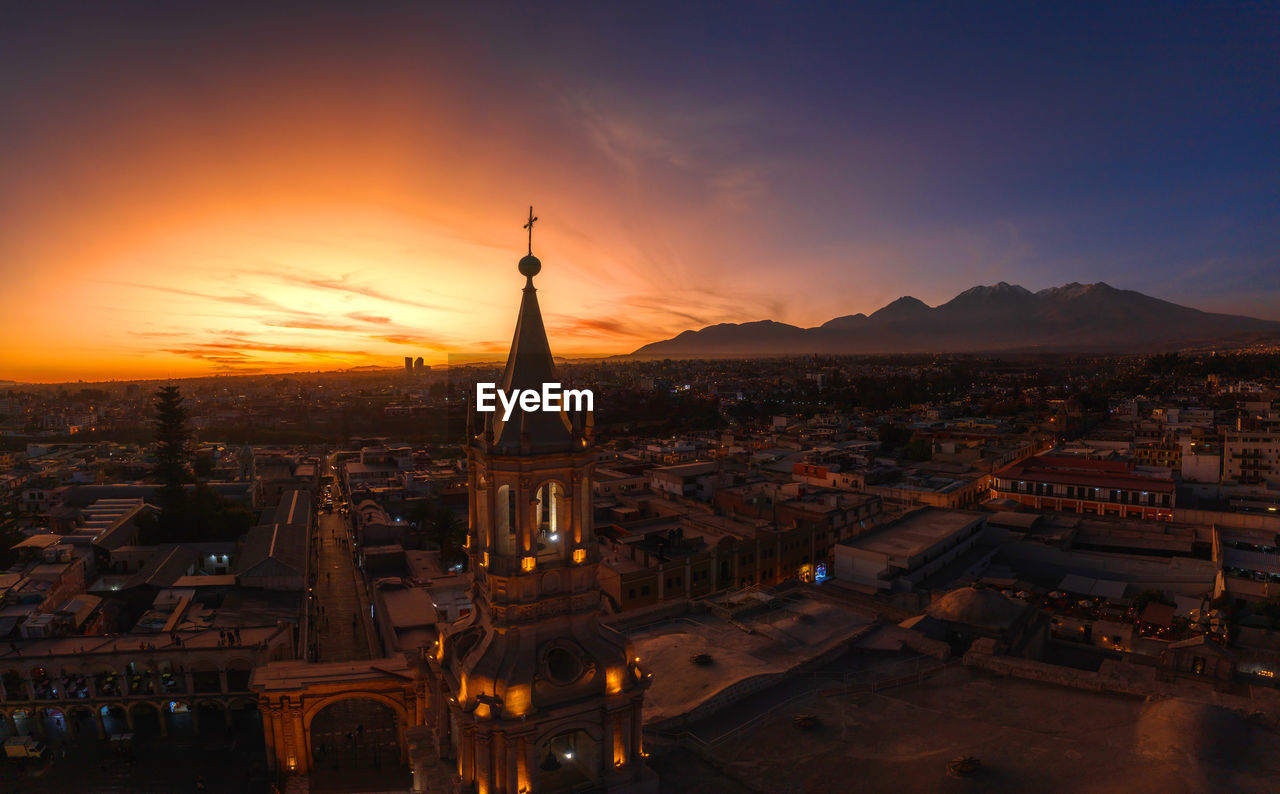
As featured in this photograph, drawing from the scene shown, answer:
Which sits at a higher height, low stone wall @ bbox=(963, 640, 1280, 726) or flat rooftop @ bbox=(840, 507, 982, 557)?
low stone wall @ bbox=(963, 640, 1280, 726)

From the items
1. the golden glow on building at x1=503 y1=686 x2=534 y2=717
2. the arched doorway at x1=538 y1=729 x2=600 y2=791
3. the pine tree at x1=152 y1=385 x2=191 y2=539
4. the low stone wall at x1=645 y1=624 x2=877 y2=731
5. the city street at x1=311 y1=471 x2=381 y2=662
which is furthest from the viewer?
the pine tree at x1=152 y1=385 x2=191 y2=539

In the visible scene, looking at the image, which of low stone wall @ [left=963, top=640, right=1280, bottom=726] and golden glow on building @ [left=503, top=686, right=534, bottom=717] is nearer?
golden glow on building @ [left=503, top=686, right=534, bottom=717]

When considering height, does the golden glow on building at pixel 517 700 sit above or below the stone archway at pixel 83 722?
above

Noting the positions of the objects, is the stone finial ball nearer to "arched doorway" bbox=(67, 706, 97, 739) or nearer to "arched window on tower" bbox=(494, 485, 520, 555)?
"arched window on tower" bbox=(494, 485, 520, 555)

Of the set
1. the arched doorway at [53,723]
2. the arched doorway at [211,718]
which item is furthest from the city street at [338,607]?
the arched doorway at [53,723]

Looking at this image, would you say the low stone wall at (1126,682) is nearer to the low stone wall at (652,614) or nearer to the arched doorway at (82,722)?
the low stone wall at (652,614)

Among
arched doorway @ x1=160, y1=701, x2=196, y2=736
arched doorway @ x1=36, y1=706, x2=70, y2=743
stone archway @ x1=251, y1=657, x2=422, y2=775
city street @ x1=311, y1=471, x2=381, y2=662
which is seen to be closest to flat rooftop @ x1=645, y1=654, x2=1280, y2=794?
stone archway @ x1=251, y1=657, x2=422, y2=775

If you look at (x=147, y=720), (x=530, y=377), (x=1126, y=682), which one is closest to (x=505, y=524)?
(x=530, y=377)
